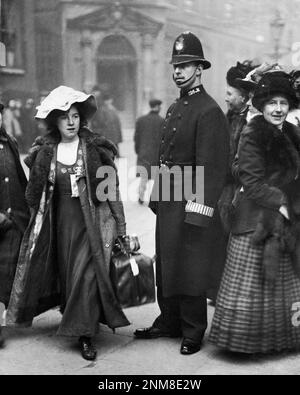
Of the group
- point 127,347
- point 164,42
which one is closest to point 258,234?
point 127,347

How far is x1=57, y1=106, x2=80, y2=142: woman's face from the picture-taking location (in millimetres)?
3869

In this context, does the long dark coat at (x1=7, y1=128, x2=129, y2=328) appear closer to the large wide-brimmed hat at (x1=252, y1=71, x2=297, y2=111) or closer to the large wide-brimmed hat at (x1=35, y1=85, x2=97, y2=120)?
the large wide-brimmed hat at (x1=35, y1=85, x2=97, y2=120)

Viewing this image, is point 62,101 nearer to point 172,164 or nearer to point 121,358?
point 172,164

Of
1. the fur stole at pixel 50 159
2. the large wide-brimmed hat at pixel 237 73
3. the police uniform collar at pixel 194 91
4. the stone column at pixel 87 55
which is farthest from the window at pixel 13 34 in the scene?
the police uniform collar at pixel 194 91

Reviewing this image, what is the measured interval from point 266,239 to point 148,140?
6.32 metres

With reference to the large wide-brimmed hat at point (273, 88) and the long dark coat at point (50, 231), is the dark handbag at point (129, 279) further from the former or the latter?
the large wide-brimmed hat at point (273, 88)

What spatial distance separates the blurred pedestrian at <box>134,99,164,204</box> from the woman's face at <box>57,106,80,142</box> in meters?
5.84

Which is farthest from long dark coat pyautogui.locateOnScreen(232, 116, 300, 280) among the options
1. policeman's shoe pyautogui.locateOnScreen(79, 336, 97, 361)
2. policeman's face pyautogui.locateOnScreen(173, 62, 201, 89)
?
policeman's shoe pyautogui.locateOnScreen(79, 336, 97, 361)

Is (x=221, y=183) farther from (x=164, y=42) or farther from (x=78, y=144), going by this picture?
(x=164, y=42)

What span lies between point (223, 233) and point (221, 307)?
0.59 meters

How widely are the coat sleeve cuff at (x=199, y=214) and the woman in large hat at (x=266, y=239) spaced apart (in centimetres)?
21

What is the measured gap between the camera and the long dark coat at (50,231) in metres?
3.87

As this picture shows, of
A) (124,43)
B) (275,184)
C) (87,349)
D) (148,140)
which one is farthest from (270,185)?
(124,43)

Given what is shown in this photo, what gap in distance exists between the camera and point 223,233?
4129mm
